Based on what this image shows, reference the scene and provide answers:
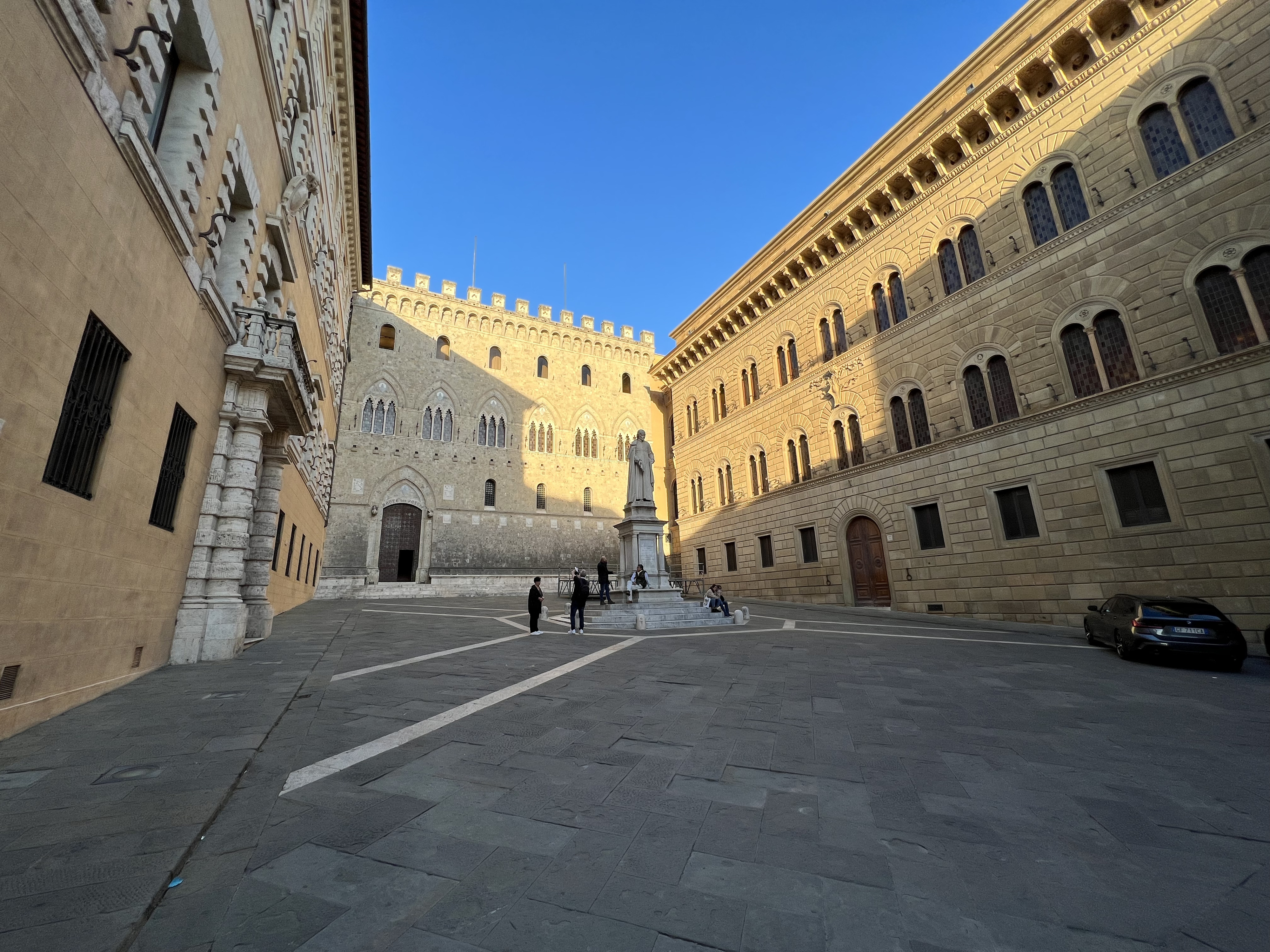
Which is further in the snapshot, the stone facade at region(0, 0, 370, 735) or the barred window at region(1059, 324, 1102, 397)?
the barred window at region(1059, 324, 1102, 397)

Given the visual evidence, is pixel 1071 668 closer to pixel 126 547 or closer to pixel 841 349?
pixel 126 547

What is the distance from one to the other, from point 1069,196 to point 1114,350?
451 cm

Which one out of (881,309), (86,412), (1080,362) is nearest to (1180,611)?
(1080,362)

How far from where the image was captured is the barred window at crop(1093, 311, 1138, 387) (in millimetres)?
12664

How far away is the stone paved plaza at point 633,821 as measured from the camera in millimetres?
2061

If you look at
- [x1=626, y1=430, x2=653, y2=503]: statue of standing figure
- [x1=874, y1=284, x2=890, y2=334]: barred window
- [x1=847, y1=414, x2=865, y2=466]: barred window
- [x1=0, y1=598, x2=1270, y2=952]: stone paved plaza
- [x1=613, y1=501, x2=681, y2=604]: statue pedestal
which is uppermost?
[x1=874, y1=284, x2=890, y2=334]: barred window

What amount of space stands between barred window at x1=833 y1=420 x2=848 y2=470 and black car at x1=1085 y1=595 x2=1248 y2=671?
421 inches

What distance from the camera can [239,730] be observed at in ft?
14.0

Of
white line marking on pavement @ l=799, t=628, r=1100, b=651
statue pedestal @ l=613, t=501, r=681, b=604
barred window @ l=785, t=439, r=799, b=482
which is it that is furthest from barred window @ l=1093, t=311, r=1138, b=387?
statue pedestal @ l=613, t=501, r=681, b=604

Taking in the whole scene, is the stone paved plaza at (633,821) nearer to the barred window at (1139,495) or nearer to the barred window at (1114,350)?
the barred window at (1139,495)

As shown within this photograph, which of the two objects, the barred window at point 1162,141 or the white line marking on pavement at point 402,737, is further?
the barred window at point 1162,141

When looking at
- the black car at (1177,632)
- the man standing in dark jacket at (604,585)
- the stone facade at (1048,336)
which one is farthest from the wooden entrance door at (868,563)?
the man standing in dark jacket at (604,585)

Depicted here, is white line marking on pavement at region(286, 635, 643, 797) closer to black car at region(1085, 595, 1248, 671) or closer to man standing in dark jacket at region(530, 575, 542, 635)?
man standing in dark jacket at region(530, 575, 542, 635)

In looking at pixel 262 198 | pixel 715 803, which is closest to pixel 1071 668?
pixel 715 803
